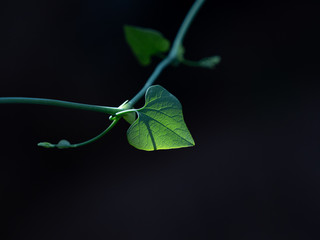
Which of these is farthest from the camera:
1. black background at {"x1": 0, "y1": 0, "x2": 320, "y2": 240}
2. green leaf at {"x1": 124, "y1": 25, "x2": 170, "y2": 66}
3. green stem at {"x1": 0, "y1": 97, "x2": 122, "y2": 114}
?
black background at {"x1": 0, "y1": 0, "x2": 320, "y2": 240}

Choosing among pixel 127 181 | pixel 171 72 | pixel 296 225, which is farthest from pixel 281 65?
pixel 127 181

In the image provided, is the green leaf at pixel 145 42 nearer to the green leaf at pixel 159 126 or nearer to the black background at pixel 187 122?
the green leaf at pixel 159 126

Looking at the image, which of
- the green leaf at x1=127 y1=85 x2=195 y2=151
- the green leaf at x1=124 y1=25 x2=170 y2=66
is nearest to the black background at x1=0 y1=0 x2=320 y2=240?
the green leaf at x1=124 y1=25 x2=170 y2=66

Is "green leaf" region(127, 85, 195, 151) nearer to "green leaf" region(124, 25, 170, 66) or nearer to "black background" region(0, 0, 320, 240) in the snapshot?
"green leaf" region(124, 25, 170, 66)

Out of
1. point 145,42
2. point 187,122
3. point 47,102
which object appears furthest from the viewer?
point 187,122

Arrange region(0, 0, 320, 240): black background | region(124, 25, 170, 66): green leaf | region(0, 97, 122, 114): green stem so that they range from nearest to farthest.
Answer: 1. region(0, 97, 122, 114): green stem
2. region(124, 25, 170, 66): green leaf
3. region(0, 0, 320, 240): black background

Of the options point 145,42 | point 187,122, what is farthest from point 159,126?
point 187,122

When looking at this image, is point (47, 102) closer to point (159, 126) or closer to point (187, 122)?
point (159, 126)
